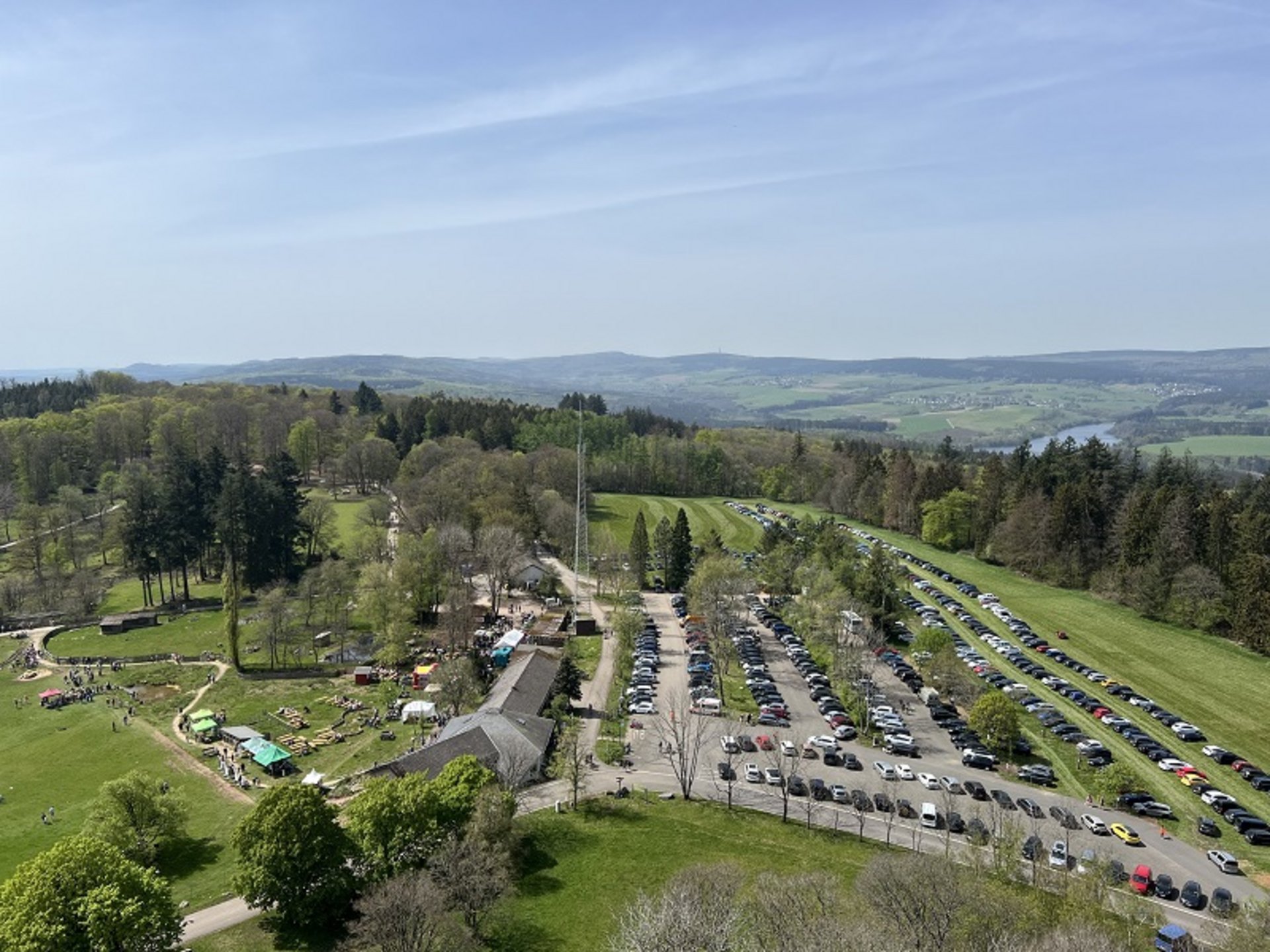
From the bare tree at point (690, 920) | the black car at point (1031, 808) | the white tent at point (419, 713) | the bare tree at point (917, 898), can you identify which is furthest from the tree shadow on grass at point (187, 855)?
the black car at point (1031, 808)

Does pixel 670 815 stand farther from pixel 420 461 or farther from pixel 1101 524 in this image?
pixel 420 461

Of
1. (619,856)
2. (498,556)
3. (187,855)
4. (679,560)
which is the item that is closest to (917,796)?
(619,856)

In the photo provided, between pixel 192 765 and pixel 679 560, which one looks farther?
pixel 679 560

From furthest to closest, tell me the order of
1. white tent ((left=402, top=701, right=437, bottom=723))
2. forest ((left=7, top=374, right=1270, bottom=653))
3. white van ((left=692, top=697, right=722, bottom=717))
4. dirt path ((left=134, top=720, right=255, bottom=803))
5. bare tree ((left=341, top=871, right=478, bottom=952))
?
forest ((left=7, top=374, right=1270, bottom=653)), white van ((left=692, top=697, right=722, bottom=717)), white tent ((left=402, top=701, right=437, bottom=723)), dirt path ((left=134, top=720, right=255, bottom=803)), bare tree ((left=341, top=871, right=478, bottom=952))

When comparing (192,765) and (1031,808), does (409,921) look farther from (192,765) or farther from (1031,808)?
(1031,808)

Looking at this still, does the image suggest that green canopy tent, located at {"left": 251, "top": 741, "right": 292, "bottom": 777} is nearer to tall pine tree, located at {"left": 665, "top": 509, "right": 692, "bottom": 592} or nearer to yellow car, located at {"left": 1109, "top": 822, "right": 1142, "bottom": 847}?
yellow car, located at {"left": 1109, "top": 822, "right": 1142, "bottom": 847}

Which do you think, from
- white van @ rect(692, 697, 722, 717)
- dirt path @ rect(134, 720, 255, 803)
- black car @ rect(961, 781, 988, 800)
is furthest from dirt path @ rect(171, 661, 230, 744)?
black car @ rect(961, 781, 988, 800)
